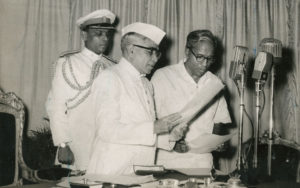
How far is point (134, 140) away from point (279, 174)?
6.83 ft

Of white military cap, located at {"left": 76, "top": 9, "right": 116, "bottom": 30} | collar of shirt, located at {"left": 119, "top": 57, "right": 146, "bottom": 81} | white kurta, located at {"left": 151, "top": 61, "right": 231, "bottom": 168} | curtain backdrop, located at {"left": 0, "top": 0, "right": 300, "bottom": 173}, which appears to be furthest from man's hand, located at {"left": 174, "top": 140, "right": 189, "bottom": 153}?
curtain backdrop, located at {"left": 0, "top": 0, "right": 300, "bottom": 173}

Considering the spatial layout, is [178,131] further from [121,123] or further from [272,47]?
[272,47]

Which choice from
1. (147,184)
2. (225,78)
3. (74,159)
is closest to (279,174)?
(225,78)

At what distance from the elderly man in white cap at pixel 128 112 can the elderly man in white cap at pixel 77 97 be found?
2.56 ft

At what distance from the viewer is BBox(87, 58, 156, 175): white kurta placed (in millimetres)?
2605

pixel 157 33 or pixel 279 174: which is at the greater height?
pixel 157 33

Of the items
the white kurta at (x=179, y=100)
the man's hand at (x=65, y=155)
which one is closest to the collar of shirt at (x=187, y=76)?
the white kurta at (x=179, y=100)

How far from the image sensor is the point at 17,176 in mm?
3219

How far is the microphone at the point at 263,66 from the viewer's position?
3035mm

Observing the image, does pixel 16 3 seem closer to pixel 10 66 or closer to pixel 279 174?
pixel 10 66

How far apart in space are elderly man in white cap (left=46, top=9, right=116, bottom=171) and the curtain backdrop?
1.08m

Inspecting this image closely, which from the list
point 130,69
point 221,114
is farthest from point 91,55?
point 221,114

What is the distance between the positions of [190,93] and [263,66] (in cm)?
88

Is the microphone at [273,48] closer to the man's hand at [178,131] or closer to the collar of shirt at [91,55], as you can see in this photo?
the man's hand at [178,131]
